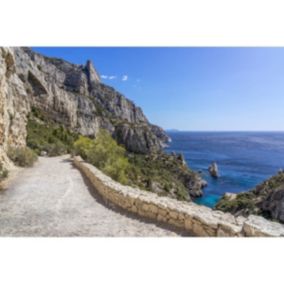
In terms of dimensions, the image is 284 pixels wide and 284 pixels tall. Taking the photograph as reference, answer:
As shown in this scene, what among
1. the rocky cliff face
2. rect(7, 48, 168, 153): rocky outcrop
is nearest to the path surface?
the rocky cliff face

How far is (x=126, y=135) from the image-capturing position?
133 feet

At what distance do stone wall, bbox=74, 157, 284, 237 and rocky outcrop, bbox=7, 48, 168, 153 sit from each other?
25.7m

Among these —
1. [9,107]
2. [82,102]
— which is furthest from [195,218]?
[82,102]

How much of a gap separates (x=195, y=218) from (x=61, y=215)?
191 cm

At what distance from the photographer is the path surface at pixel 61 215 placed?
3.40 m

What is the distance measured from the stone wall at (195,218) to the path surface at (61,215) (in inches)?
6.8

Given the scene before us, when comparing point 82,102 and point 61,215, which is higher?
point 82,102

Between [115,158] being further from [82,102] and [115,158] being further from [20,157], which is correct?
[82,102]

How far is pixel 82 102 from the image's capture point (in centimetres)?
4056
